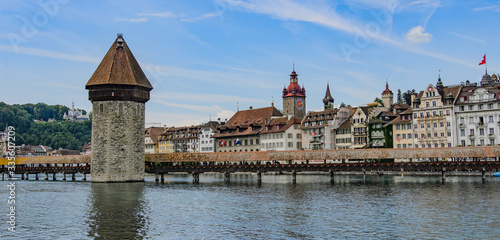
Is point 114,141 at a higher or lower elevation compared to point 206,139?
lower

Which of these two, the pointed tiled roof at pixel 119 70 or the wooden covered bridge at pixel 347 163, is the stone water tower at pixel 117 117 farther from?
the wooden covered bridge at pixel 347 163

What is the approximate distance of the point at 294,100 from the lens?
110062 millimetres

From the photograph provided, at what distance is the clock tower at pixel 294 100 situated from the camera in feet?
361

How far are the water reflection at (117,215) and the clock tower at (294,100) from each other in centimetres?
6886

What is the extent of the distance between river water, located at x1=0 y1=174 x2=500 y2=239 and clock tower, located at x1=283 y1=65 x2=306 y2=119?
68.6 m

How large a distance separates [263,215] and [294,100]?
8223 cm

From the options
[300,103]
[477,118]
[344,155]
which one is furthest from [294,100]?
[344,155]

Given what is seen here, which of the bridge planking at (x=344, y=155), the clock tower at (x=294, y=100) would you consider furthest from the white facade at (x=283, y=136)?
the bridge planking at (x=344, y=155)

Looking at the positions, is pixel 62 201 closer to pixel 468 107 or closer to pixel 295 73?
pixel 468 107

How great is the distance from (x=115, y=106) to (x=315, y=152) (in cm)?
2066

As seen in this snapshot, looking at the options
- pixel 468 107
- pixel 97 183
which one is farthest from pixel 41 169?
pixel 468 107

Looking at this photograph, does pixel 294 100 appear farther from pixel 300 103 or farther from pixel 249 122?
pixel 249 122

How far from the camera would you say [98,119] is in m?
54.6

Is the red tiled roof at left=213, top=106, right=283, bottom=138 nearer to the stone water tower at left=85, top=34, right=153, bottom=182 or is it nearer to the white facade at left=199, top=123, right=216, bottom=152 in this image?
the white facade at left=199, top=123, right=216, bottom=152
